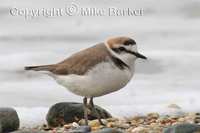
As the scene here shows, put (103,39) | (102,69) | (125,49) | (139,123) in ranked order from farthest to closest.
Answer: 1. (103,39)
2. (139,123)
3. (125,49)
4. (102,69)

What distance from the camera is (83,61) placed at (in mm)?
8695

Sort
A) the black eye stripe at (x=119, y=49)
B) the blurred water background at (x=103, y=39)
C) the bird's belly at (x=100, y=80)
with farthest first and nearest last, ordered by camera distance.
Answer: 1. the blurred water background at (x=103, y=39)
2. the black eye stripe at (x=119, y=49)
3. the bird's belly at (x=100, y=80)

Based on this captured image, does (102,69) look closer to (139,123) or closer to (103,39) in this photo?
(139,123)

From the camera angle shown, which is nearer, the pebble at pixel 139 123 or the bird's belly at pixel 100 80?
the bird's belly at pixel 100 80

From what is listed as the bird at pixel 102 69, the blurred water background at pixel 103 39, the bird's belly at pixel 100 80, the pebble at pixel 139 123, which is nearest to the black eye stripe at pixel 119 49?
the bird at pixel 102 69

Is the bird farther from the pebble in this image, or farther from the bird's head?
the pebble

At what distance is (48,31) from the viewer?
14406 millimetres

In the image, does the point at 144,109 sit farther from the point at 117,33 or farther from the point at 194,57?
the point at 117,33

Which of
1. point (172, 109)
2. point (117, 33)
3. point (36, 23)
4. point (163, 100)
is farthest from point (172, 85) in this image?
point (36, 23)

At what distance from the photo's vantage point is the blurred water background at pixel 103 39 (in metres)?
10.4

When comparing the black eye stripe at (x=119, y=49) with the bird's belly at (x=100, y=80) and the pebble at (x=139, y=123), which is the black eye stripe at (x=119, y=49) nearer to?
the bird's belly at (x=100, y=80)

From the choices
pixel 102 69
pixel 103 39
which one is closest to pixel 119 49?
pixel 102 69

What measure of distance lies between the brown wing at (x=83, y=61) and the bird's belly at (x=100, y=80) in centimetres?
6

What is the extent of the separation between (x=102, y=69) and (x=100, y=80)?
98 mm
